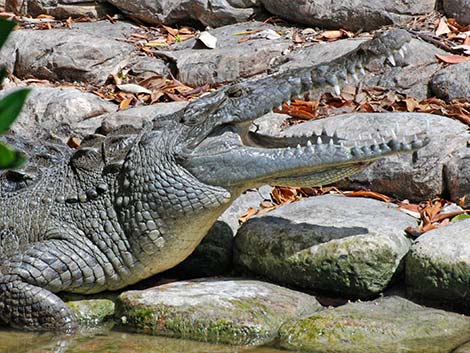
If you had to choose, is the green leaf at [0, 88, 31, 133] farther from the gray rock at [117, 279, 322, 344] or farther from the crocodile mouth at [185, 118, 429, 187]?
the crocodile mouth at [185, 118, 429, 187]

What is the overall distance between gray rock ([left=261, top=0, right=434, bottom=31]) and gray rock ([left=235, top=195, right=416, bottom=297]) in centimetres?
313

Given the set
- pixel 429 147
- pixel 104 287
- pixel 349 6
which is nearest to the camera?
pixel 104 287

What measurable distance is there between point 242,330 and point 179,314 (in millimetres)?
341

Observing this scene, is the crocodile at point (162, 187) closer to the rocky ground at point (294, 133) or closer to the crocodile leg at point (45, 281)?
the crocodile leg at point (45, 281)

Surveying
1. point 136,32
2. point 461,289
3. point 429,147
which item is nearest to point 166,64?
point 136,32

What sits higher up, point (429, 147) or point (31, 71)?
point (429, 147)

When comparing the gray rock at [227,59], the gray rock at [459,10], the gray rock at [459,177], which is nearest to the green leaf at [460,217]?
the gray rock at [459,177]

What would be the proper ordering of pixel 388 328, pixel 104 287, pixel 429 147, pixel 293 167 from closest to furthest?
1. pixel 388 328
2. pixel 293 167
3. pixel 104 287
4. pixel 429 147

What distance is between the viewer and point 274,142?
15.8ft

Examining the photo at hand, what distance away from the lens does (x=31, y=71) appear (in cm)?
815

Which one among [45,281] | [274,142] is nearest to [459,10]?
[274,142]

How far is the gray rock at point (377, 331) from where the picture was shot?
395 cm

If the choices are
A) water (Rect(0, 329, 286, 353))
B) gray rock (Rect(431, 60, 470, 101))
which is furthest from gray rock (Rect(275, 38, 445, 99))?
water (Rect(0, 329, 286, 353))

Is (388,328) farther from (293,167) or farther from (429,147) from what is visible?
(429,147)
